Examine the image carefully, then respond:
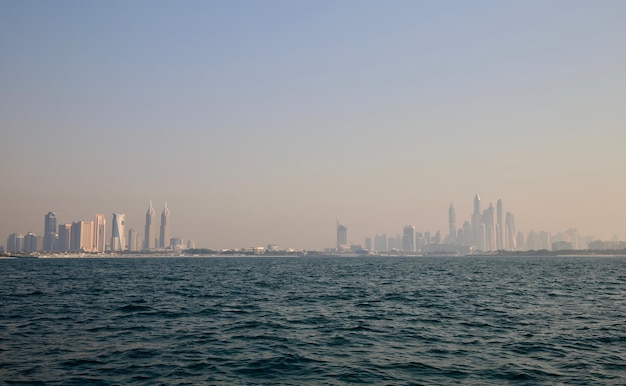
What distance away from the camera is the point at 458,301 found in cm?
4706

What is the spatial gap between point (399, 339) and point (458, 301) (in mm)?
20707

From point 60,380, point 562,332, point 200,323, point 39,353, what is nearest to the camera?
point 60,380

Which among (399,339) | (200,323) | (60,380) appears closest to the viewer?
(60,380)

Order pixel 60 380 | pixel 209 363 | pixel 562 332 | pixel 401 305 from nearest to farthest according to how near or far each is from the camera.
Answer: pixel 60 380 < pixel 209 363 < pixel 562 332 < pixel 401 305

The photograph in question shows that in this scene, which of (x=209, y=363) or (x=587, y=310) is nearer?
(x=209, y=363)


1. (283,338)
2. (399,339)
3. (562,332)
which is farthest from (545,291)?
(283,338)

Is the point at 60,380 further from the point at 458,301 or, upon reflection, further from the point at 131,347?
the point at 458,301

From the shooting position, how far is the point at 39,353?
24172 mm

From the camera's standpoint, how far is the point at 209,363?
2234cm

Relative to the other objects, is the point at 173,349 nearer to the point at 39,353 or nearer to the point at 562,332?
the point at 39,353

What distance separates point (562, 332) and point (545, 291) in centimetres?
2996

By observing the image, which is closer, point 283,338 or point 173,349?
point 173,349

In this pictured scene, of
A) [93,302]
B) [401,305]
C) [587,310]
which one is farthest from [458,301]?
[93,302]

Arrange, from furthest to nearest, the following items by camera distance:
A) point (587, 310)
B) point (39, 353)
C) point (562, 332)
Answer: point (587, 310) < point (562, 332) < point (39, 353)
